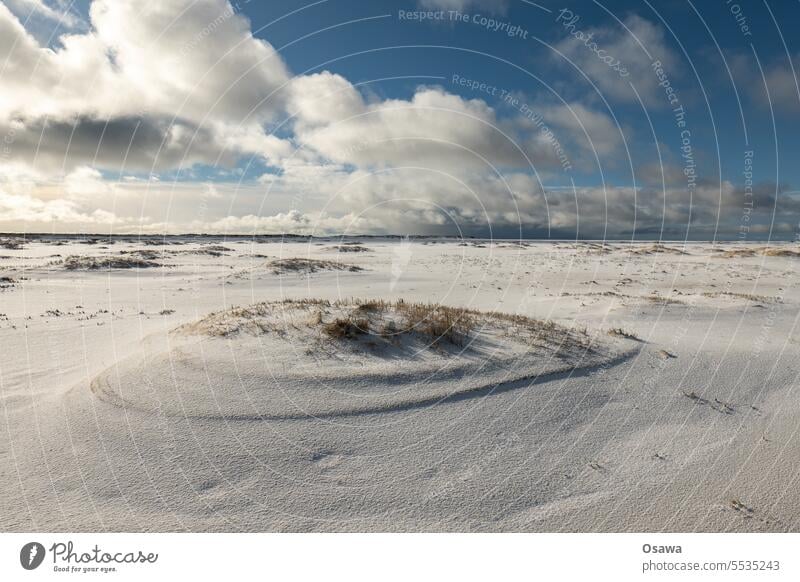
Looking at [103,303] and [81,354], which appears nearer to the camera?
[81,354]

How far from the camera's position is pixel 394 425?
682cm

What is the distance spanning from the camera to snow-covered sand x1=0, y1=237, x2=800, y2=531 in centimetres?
495

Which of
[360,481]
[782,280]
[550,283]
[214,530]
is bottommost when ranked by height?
[214,530]

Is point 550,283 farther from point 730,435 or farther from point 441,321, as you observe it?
point 730,435

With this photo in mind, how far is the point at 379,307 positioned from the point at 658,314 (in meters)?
10.5

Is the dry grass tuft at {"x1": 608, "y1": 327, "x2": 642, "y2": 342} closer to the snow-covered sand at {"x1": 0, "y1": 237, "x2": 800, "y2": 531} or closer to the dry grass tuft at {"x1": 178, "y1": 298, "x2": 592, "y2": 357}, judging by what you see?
the snow-covered sand at {"x1": 0, "y1": 237, "x2": 800, "y2": 531}

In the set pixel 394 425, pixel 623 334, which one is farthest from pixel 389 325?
pixel 623 334

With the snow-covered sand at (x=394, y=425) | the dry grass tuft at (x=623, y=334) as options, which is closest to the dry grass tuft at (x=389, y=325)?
the snow-covered sand at (x=394, y=425)

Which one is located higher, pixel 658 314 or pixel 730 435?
pixel 658 314

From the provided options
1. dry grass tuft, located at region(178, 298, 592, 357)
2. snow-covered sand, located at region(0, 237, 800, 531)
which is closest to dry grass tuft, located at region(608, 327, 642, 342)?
snow-covered sand, located at region(0, 237, 800, 531)

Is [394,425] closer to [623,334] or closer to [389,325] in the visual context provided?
[389,325]

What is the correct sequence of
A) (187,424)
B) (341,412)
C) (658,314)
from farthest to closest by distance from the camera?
(658,314), (341,412), (187,424)

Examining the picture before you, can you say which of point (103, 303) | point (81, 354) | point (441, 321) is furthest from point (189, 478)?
point (103, 303)

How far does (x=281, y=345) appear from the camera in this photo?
9352mm
